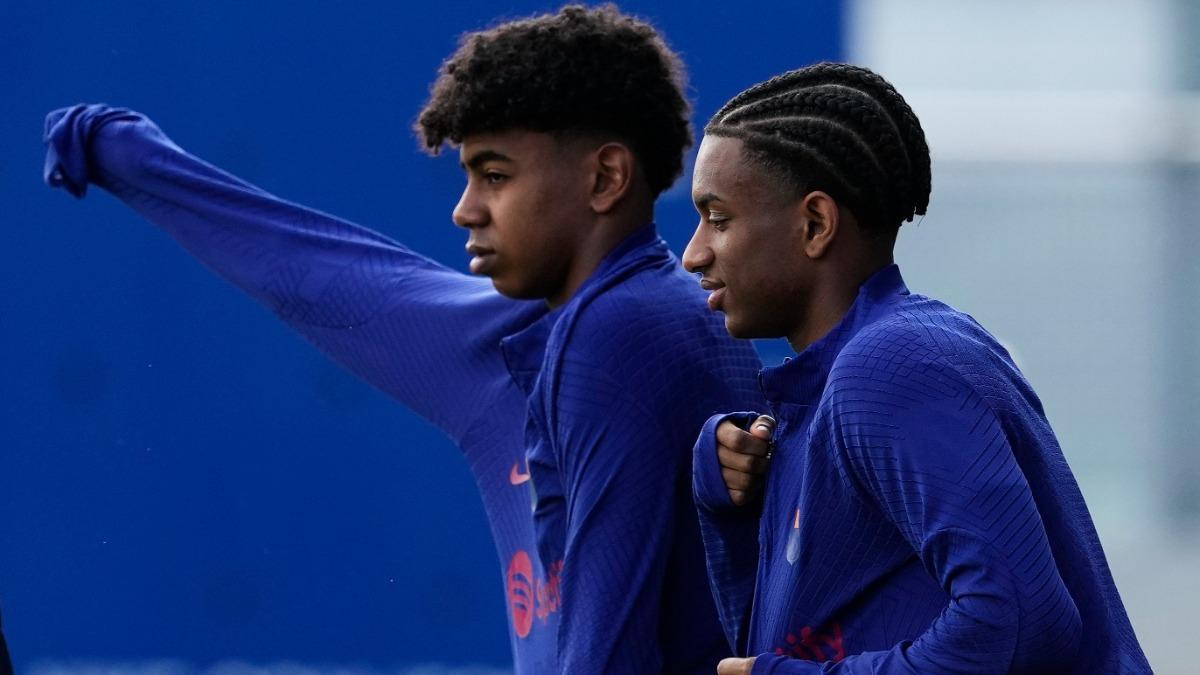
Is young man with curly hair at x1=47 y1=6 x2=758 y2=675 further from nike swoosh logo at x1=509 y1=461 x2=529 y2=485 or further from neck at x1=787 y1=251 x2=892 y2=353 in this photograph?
neck at x1=787 y1=251 x2=892 y2=353

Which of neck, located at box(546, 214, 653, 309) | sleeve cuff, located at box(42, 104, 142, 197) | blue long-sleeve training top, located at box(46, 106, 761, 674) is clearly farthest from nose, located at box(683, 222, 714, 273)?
sleeve cuff, located at box(42, 104, 142, 197)

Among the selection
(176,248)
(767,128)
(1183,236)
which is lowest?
(1183,236)

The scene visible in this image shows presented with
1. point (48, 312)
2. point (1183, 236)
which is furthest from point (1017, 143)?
point (48, 312)

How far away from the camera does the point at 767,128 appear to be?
170 centimetres

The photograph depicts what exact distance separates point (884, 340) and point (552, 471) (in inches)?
24.2

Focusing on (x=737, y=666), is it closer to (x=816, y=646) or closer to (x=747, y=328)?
(x=816, y=646)

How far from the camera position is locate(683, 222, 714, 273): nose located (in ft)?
5.66

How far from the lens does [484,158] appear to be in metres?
2.13

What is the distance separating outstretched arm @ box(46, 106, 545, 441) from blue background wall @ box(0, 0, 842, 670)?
127 cm

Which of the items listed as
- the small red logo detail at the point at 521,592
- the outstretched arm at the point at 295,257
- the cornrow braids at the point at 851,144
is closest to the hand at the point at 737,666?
the cornrow braids at the point at 851,144

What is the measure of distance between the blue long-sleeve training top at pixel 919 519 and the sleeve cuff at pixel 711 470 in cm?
6

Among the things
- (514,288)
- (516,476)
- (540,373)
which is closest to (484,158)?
(514,288)

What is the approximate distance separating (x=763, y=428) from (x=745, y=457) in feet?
0.13

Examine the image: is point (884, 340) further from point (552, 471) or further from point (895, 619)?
point (552, 471)
